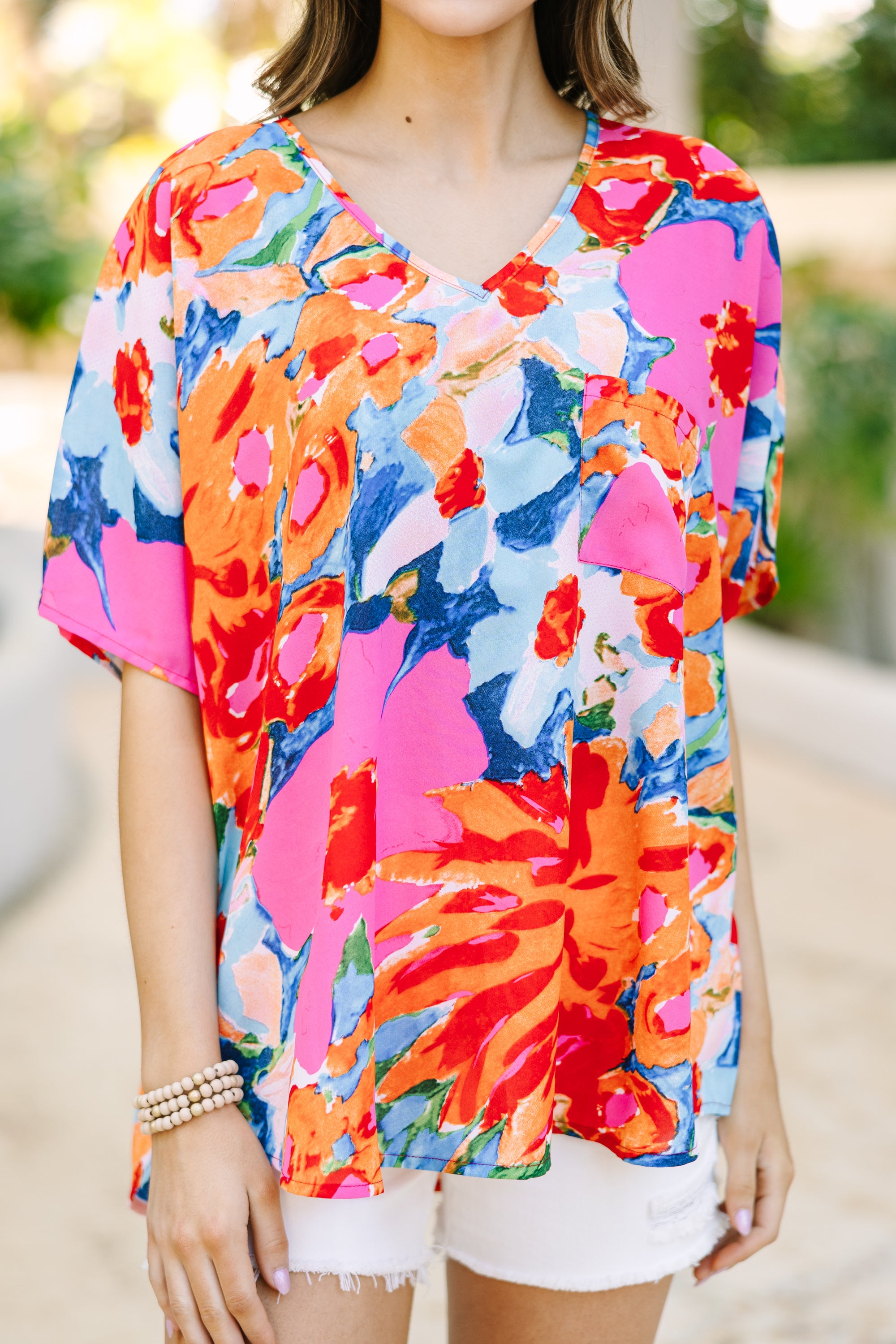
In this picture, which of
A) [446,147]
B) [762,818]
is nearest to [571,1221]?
[446,147]

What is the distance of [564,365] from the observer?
0.81m

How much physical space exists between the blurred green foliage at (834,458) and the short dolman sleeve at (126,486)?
12.9ft

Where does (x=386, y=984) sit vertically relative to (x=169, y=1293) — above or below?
above

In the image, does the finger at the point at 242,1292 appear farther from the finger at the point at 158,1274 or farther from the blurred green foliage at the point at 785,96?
the blurred green foliage at the point at 785,96

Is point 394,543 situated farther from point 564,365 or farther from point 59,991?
point 59,991

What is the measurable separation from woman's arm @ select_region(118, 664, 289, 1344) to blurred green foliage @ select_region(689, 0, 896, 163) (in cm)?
1302

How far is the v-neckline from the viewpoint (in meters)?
0.81

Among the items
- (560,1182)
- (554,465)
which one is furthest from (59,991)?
(554,465)

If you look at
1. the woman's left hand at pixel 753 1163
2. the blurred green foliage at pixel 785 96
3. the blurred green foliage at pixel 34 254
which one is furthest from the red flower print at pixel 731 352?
the blurred green foliage at pixel 785 96

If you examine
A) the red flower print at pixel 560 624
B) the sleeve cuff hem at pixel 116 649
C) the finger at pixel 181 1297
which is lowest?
the finger at pixel 181 1297

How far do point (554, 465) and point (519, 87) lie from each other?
31 cm

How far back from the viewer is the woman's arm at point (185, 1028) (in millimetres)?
776

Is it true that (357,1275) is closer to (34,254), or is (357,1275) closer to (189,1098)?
(189,1098)

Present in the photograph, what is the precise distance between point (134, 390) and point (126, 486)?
6 cm
